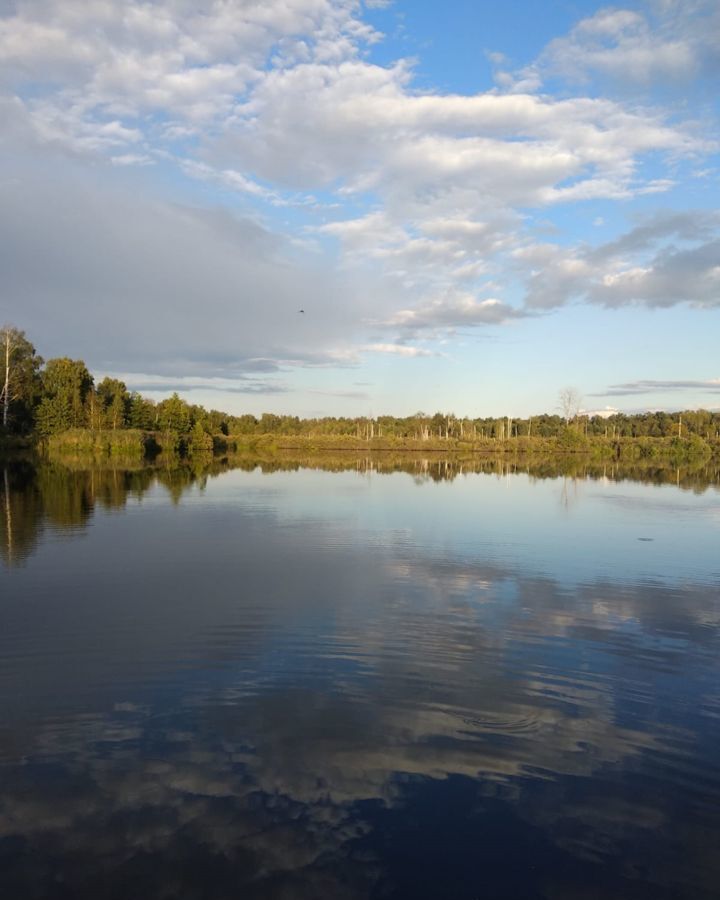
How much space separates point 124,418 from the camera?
7662 cm

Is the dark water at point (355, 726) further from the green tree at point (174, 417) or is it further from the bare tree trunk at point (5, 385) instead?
the green tree at point (174, 417)

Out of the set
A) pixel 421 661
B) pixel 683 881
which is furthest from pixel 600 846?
pixel 421 661

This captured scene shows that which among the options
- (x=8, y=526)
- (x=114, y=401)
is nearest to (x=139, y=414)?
(x=114, y=401)

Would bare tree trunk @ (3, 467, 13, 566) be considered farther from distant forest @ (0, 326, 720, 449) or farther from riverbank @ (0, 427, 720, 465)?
riverbank @ (0, 427, 720, 465)

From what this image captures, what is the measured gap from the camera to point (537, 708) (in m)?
6.40

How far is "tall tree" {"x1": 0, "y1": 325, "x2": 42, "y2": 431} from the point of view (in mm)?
59375

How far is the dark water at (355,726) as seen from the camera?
414cm

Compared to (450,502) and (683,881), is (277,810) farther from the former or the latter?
(450,502)

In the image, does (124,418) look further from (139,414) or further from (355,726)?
(355,726)

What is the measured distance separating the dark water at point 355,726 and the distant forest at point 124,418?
5513 cm

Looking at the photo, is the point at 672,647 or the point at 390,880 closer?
the point at 390,880

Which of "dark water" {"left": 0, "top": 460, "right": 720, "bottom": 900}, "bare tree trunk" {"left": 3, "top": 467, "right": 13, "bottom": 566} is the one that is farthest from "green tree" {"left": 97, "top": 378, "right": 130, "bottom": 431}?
"dark water" {"left": 0, "top": 460, "right": 720, "bottom": 900}

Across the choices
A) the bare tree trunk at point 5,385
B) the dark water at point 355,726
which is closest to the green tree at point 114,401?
the bare tree trunk at point 5,385

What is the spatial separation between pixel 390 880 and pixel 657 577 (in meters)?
10.5
